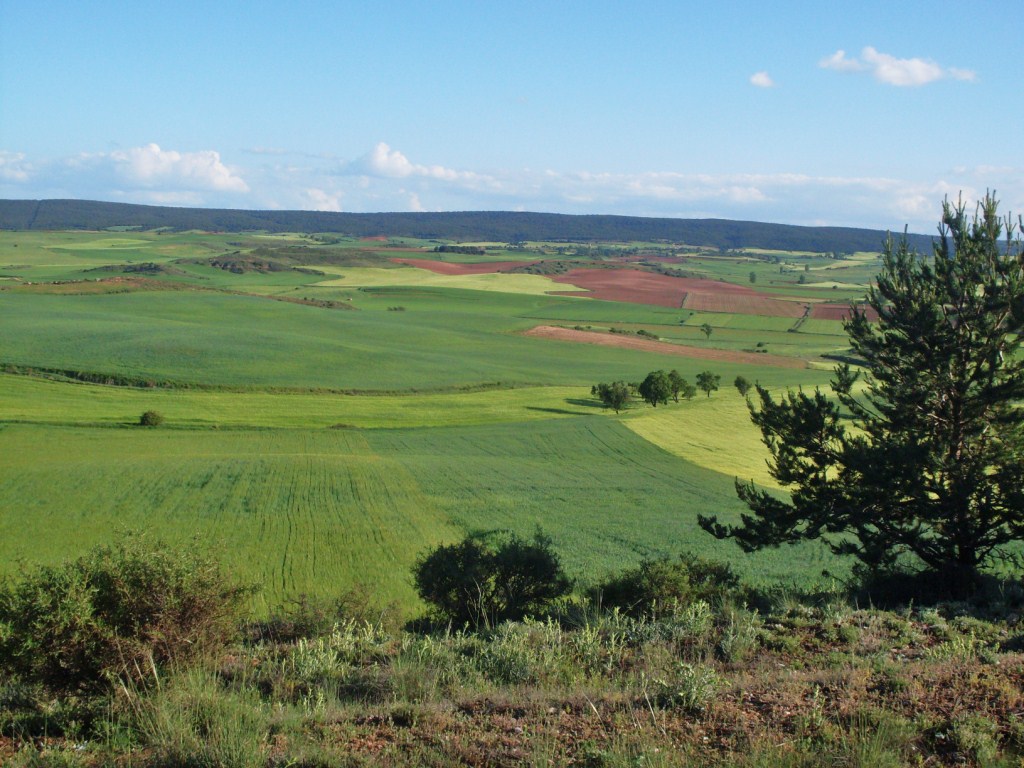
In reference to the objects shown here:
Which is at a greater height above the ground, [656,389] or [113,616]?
[113,616]

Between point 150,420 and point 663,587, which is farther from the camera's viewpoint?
point 150,420

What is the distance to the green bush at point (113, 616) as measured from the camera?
8016mm

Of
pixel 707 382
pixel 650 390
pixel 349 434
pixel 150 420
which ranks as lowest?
pixel 349 434

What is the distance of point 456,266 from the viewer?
573 feet

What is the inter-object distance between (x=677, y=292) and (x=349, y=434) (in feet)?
323

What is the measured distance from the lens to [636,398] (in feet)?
216

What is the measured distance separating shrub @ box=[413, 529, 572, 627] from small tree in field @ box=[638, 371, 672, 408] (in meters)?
46.5

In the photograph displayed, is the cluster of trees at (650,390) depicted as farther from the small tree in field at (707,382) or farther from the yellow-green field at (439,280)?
the yellow-green field at (439,280)

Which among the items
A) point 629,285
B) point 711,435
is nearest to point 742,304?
point 629,285

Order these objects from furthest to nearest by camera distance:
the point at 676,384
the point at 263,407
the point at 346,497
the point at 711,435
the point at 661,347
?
the point at 661,347 → the point at 676,384 → the point at 263,407 → the point at 711,435 → the point at 346,497

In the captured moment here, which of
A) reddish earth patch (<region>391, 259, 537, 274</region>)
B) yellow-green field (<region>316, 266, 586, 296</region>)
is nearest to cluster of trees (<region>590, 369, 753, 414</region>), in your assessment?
yellow-green field (<region>316, 266, 586, 296</region>)

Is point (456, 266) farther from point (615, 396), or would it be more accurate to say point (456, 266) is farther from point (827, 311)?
point (615, 396)

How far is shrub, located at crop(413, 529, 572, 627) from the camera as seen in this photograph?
1548 cm

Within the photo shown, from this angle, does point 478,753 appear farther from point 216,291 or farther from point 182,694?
point 216,291
